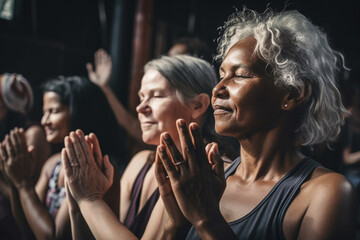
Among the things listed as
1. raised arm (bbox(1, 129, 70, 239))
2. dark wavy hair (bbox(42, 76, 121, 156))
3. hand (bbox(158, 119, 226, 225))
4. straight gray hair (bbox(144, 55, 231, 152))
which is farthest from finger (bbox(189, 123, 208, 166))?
dark wavy hair (bbox(42, 76, 121, 156))

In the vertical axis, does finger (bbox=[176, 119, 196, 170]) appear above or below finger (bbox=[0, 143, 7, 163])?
above

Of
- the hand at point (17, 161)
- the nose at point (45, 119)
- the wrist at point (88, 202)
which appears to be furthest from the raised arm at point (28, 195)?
the wrist at point (88, 202)

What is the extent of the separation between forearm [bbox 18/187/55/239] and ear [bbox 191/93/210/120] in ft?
2.51

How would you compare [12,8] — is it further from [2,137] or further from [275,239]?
[275,239]

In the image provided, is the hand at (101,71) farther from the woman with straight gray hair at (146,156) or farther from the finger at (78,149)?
the finger at (78,149)

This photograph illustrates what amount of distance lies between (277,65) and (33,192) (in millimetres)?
1177

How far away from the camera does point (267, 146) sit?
109cm

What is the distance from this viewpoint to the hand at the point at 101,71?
8.08ft

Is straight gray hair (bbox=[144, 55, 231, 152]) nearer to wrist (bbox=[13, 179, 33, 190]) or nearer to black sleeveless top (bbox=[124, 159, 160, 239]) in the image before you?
black sleeveless top (bbox=[124, 159, 160, 239])

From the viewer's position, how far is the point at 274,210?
1.00 meters

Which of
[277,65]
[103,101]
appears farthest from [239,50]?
[103,101]

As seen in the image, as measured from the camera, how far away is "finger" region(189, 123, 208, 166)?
2.92 ft

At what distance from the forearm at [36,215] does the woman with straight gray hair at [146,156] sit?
31cm

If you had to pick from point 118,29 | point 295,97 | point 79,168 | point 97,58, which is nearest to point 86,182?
point 79,168
